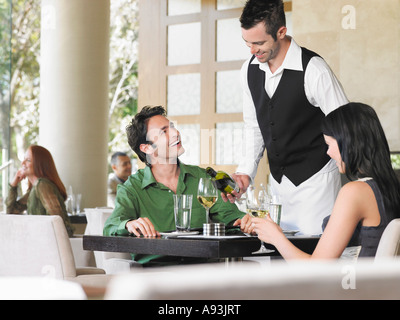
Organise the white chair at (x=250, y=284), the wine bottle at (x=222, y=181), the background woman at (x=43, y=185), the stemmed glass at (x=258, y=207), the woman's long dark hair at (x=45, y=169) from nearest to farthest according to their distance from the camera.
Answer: the white chair at (x=250, y=284)
the stemmed glass at (x=258, y=207)
the wine bottle at (x=222, y=181)
the background woman at (x=43, y=185)
the woman's long dark hair at (x=45, y=169)

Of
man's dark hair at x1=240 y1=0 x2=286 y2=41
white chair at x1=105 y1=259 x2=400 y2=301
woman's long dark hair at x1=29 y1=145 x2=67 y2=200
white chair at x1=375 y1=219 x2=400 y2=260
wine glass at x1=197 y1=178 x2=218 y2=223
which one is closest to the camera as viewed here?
white chair at x1=105 y1=259 x2=400 y2=301

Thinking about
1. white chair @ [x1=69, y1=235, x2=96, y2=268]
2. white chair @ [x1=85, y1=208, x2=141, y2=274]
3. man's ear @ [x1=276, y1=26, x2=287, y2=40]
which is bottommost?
white chair @ [x1=69, y1=235, x2=96, y2=268]

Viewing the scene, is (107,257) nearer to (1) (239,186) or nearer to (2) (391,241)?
(1) (239,186)

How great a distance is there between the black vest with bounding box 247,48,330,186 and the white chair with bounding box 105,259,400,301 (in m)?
→ 2.05

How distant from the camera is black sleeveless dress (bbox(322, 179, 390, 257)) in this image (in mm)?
1658

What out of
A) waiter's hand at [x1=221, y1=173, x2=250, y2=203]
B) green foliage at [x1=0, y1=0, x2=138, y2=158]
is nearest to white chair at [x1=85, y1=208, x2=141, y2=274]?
waiter's hand at [x1=221, y1=173, x2=250, y2=203]

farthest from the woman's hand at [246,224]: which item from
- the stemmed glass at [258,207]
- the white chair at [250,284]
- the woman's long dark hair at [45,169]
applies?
the woman's long dark hair at [45,169]

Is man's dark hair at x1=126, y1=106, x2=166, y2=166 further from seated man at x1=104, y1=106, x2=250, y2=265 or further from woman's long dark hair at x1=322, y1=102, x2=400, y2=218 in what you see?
woman's long dark hair at x1=322, y1=102, x2=400, y2=218

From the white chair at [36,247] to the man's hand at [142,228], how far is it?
0.84 feet

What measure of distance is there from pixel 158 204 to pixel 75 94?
12.1 feet

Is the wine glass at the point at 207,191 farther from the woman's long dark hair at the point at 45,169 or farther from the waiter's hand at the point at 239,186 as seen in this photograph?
the woman's long dark hair at the point at 45,169

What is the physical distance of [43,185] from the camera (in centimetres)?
384

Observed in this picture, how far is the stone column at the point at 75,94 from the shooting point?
597cm

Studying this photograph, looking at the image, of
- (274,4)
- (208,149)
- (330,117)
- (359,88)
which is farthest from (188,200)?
(208,149)
